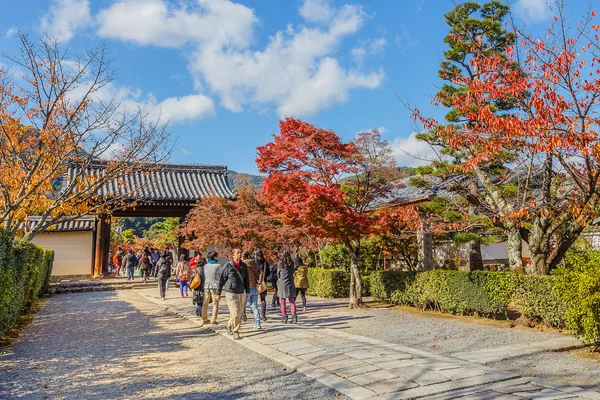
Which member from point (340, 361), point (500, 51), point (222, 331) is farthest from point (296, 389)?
point (500, 51)

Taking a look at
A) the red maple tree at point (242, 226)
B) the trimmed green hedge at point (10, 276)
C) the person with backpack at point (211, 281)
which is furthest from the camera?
the red maple tree at point (242, 226)

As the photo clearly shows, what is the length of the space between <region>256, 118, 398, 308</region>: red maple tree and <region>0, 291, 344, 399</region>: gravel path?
3.99 meters

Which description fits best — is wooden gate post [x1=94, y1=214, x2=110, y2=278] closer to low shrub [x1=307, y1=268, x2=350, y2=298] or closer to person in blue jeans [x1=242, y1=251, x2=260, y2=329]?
→ low shrub [x1=307, y1=268, x2=350, y2=298]

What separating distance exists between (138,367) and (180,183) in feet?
69.9

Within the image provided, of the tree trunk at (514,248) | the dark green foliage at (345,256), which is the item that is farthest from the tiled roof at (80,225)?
the tree trunk at (514,248)

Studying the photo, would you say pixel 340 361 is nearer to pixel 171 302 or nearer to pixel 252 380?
pixel 252 380

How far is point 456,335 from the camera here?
859 cm

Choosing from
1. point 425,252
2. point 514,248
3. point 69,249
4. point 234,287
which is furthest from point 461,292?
point 69,249

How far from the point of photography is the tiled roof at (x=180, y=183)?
2469 cm

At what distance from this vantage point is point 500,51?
11.8 meters

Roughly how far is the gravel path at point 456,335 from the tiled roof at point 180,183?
13921 millimetres

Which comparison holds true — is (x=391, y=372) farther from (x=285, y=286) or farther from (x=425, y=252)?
(x=425, y=252)

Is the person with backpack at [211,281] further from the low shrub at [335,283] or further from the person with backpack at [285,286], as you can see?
the low shrub at [335,283]

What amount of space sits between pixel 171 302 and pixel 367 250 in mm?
8262
